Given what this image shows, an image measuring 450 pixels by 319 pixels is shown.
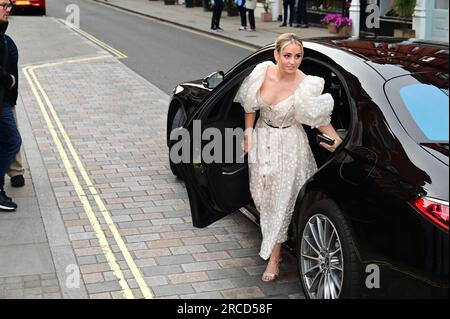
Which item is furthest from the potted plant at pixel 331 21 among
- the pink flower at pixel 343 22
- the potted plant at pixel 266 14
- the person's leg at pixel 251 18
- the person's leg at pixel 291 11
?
the potted plant at pixel 266 14

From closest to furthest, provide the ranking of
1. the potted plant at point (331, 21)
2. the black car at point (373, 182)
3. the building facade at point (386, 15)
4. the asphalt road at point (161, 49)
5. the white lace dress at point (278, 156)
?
the black car at point (373, 182), the white lace dress at point (278, 156), the asphalt road at point (161, 49), the building facade at point (386, 15), the potted plant at point (331, 21)

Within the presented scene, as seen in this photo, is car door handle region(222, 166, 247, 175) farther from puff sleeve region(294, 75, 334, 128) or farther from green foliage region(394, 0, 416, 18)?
green foliage region(394, 0, 416, 18)

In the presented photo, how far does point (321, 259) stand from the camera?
4.14m

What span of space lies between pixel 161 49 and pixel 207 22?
321 inches

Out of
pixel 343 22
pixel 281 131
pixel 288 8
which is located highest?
pixel 288 8

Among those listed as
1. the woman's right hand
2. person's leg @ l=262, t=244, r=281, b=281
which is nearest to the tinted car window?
the woman's right hand

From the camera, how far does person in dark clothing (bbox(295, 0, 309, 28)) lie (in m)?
22.7

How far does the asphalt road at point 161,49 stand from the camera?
14.4 meters

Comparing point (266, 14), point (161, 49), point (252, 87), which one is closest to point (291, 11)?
point (266, 14)

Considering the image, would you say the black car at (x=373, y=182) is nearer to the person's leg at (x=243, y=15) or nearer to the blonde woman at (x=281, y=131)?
the blonde woman at (x=281, y=131)

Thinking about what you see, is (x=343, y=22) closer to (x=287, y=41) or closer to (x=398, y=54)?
(x=398, y=54)

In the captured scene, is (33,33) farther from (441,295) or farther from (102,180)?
(441,295)

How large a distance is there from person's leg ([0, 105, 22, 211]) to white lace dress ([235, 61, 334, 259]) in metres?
2.58

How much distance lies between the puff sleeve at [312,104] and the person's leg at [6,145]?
A: 298 centimetres
